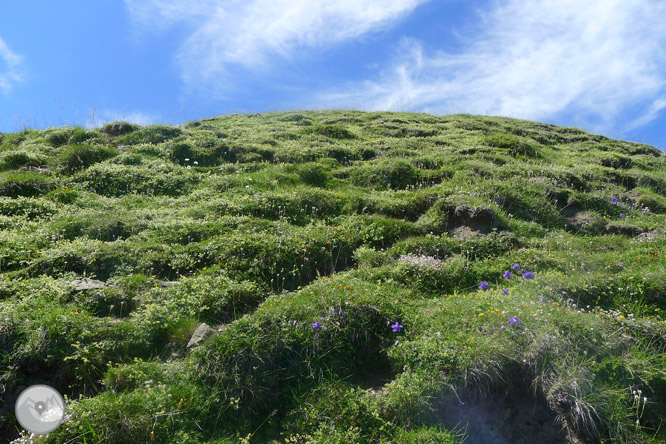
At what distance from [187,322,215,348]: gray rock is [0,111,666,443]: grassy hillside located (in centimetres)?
11

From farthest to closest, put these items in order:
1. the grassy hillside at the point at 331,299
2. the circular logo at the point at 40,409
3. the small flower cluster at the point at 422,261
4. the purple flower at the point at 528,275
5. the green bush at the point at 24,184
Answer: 1. the green bush at the point at 24,184
2. the small flower cluster at the point at 422,261
3. the purple flower at the point at 528,275
4. the grassy hillside at the point at 331,299
5. the circular logo at the point at 40,409

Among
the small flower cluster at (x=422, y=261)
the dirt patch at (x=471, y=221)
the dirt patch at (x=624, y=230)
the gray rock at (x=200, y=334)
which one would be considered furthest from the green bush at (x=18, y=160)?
the dirt patch at (x=624, y=230)

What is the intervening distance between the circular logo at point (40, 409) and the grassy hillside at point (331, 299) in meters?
0.13

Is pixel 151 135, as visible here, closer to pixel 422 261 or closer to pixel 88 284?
pixel 88 284

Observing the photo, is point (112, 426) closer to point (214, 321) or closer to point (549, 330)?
point (214, 321)

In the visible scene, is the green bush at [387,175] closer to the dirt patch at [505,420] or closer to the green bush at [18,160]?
the dirt patch at [505,420]

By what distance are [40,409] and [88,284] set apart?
242cm

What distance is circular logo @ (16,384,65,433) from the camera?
4.32 m

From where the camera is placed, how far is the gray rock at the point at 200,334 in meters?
5.45

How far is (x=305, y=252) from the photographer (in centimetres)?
777

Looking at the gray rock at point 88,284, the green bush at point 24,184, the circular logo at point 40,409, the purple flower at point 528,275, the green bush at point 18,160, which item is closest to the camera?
the circular logo at point 40,409

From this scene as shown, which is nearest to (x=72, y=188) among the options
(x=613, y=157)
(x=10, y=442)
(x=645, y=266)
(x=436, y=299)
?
(x=10, y=442)

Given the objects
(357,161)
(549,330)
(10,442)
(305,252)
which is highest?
(357,161)

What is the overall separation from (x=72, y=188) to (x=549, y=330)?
11.4 metres
